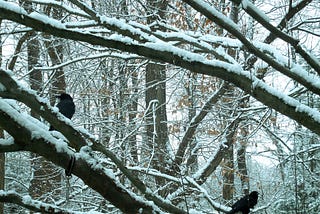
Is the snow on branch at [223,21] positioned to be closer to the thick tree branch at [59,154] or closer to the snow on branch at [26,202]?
the thick tree branch at [59,154]

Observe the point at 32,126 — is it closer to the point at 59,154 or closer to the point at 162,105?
the point at 59,154

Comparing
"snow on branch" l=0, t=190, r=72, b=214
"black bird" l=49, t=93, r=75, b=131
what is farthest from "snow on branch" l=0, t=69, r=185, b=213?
"black bird" l=49, t=93, r=75, b=131

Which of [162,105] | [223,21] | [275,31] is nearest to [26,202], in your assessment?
[223,21]

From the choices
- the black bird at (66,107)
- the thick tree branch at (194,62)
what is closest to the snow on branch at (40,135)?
the thick tree branch at (194,62)

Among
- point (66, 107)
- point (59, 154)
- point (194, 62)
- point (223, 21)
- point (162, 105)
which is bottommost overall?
point (59, 154)

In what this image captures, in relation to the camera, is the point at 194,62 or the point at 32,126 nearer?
the point at 32,126

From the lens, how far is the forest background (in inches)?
110

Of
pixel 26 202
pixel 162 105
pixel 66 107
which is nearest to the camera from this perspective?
pixel 26 202

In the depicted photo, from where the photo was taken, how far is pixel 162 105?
9203 millimetres

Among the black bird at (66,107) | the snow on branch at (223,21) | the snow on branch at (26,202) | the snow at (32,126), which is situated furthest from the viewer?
the black bird at (66,107)

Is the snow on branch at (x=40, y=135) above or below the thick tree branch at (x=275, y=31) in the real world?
below

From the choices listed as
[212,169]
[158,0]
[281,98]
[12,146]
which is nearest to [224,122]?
[212,169]

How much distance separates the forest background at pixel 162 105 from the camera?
9.20 feet

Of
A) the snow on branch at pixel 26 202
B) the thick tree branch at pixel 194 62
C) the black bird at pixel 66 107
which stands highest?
the black bird at pixel 66 107
